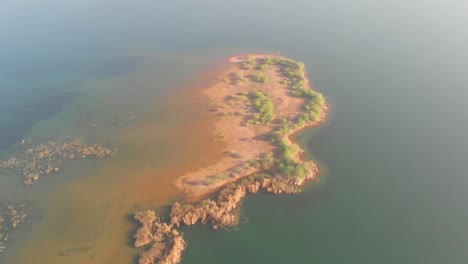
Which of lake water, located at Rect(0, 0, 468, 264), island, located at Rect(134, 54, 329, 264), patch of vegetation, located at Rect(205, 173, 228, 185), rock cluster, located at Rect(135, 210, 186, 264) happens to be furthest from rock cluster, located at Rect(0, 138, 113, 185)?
patch of vegetation, located at Rect(205, 173, 228, 185)

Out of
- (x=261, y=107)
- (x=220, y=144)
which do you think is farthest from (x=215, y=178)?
(x=261, y=107)

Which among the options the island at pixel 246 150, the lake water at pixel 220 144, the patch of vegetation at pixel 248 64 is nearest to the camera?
the lake water at pixel 220 144

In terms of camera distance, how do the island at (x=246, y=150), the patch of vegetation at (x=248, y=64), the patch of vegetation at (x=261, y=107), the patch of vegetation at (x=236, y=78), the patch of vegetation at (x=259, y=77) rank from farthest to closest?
the patch of vegetation at (x=248, y=64) < the patch of vegetation at (x=236, y=78) < the patch of vegetation at (x=259, y=77) < the patch of vegetation at (x=261, y=107) < the island at (x=246, y=150)

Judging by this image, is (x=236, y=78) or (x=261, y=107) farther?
(x=236, y=78)

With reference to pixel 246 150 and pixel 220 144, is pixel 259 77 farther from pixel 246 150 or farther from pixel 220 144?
pixel 246 150

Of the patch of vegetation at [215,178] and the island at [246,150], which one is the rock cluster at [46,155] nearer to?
the island at [246,150]

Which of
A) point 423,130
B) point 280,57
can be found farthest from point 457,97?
point 280,57

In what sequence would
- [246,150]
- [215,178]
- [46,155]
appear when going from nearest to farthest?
[215,178] < [246,150] < [46,155]

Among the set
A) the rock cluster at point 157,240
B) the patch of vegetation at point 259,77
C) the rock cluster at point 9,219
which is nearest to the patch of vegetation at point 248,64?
the patch of vegetation at point 259,77
